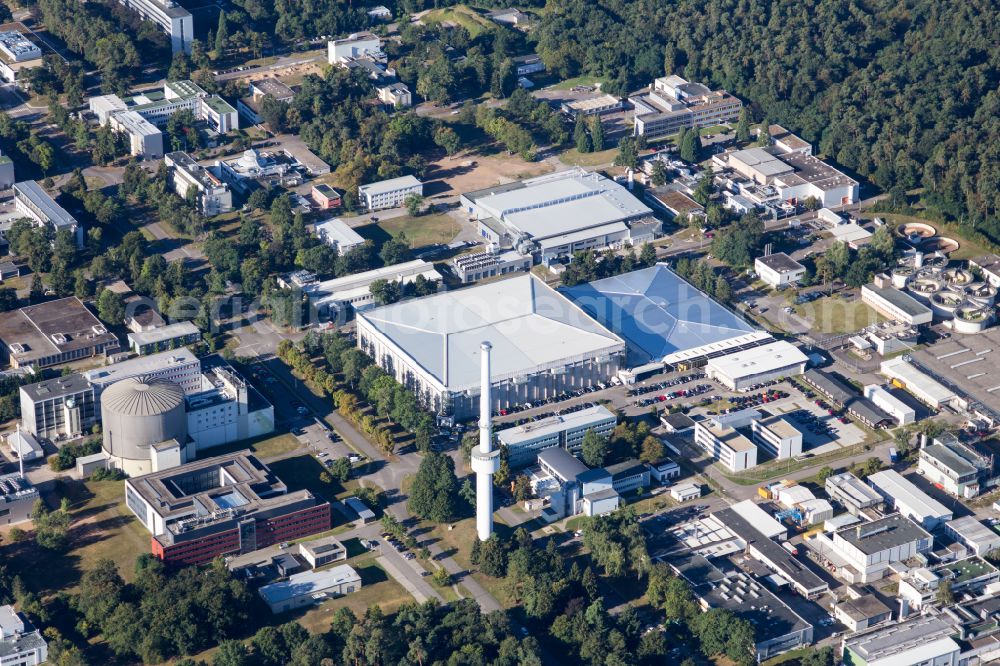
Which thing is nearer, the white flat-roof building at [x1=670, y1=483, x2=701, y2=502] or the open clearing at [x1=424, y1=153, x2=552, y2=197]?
the white flat-roof building at [x1=670, y1=483, x2=701, y2=502]

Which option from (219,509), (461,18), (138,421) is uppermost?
(461,18)

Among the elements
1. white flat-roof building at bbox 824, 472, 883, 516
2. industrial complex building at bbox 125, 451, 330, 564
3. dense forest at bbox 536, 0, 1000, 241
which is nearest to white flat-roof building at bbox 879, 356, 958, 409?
white flat-roof building at bbox 824, 472, 883, 516

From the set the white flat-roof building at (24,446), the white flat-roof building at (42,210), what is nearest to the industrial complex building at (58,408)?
the white flat-roof building at (24,446)

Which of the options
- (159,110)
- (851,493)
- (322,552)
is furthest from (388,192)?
(851,493)

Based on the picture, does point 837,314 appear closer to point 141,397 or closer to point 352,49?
point 141,397

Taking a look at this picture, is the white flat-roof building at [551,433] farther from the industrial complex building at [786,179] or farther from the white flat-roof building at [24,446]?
the industrial complex building at [786,179]

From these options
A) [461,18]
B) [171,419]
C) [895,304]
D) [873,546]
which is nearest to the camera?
[873,546]

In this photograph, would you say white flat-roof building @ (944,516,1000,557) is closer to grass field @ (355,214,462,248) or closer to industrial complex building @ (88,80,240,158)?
grass field @ (355,214,462,248)
